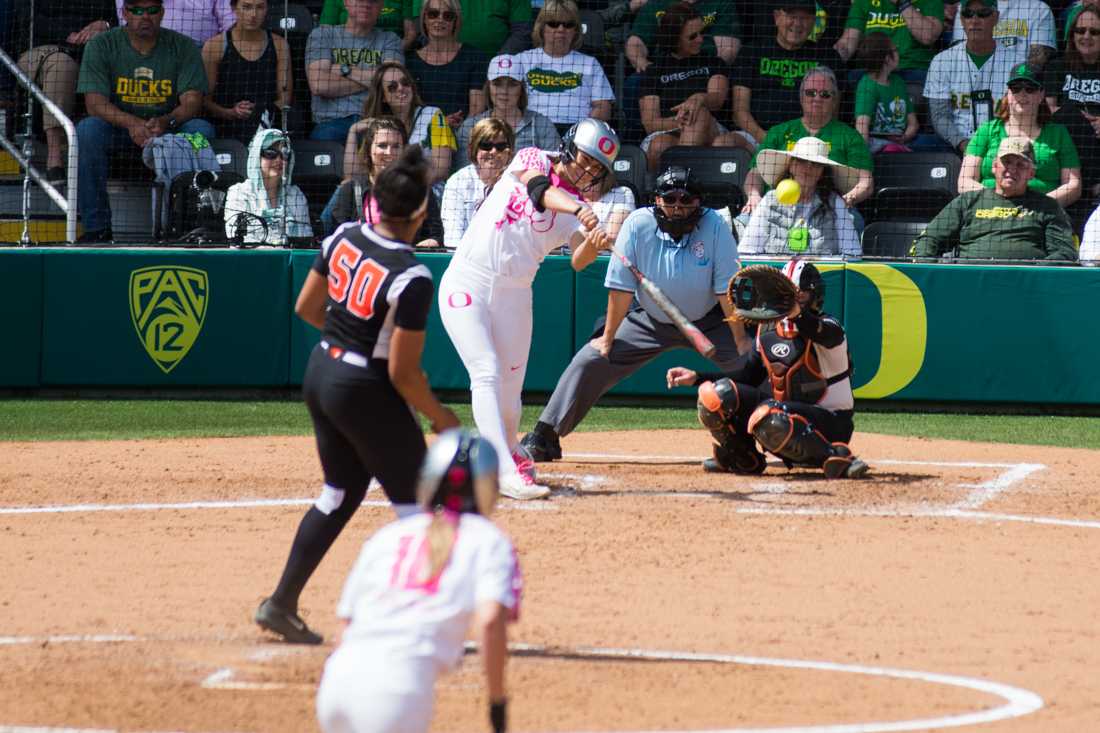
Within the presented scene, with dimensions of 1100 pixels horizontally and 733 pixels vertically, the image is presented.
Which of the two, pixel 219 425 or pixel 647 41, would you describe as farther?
pixel 647 41

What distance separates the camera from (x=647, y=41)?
557 inches

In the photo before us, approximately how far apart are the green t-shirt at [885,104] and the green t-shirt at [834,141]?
0.66 meters

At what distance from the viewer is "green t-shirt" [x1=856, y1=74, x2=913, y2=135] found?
43.7 feet

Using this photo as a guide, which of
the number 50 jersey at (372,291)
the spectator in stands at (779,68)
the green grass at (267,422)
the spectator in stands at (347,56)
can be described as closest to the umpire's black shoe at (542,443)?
the green grass at (267,422)

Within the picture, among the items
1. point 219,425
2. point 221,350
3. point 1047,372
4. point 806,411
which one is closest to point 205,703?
point 806,411

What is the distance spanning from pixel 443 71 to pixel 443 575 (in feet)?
34.4

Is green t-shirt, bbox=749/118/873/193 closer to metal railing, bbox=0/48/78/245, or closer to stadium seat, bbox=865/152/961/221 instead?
stadium seat, bbox=865/152/961/221

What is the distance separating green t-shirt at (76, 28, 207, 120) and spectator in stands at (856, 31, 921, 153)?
233 inches

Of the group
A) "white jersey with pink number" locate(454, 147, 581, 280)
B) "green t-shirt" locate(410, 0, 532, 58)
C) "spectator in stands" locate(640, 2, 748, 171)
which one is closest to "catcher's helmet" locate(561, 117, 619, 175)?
"white jersey with pink number" locate(454, 147, 581, 280)

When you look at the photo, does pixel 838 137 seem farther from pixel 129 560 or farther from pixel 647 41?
pixel 129 560

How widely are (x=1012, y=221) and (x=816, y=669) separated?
7.80 meters

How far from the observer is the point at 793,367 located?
8.61m

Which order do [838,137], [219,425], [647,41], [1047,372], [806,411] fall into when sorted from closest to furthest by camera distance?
1. [806,411]
2. [219,425]
3. [1047,372]
4. [838,137]
5. [647,41]

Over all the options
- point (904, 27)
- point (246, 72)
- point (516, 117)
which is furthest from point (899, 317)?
point (246, 72)
